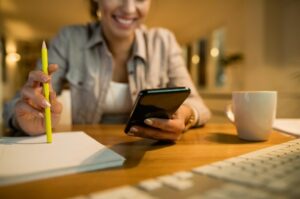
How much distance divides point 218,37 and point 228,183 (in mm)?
4786

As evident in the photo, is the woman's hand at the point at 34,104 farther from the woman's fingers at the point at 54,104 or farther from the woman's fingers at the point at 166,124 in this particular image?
the woman's fingers at the point at 166,124

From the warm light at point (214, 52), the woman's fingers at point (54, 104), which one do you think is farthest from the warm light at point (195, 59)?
the woman's fingers at point (54, 104)

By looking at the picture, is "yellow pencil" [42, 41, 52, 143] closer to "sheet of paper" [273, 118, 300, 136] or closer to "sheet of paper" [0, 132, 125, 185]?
"sheet of paper" [0, 132, 125, 185]

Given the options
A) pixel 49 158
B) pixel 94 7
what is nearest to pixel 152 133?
pixel 49 158

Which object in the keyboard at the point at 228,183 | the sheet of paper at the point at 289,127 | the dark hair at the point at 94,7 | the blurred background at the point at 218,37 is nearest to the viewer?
the keyboard at the point at 228,183

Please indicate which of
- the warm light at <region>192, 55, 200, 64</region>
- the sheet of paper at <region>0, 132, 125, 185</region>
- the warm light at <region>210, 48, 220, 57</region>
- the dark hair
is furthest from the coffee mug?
the warm light at <region>192, 55, 200, 64</region>

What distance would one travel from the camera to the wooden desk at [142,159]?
310mm

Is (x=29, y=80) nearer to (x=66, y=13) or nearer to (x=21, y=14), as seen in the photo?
(x=66, y=13)

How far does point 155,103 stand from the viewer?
0.48 meters

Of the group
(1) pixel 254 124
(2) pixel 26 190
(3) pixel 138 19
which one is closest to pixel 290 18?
(3) pixel 138 19

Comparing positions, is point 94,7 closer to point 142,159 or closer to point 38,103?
point 38,103

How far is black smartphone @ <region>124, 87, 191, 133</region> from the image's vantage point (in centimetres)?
45

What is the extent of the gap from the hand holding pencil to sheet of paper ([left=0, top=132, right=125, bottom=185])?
56mm

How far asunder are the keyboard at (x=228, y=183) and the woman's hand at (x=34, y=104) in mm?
326
